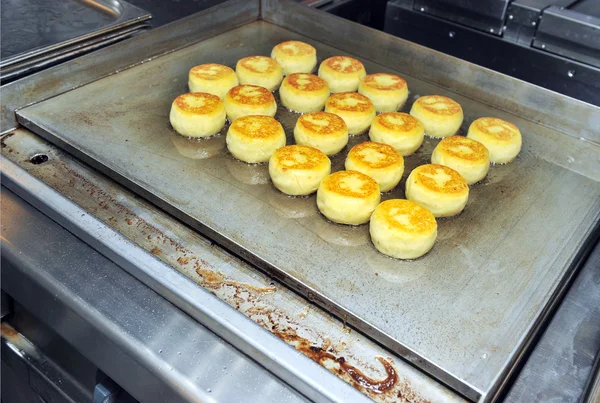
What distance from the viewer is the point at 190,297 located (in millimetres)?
1383

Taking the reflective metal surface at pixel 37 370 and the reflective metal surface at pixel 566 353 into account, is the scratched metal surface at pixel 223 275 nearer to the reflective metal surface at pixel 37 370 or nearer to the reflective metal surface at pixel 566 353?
the reflective metal surface at pixel 566 353

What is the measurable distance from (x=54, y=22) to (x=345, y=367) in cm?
211

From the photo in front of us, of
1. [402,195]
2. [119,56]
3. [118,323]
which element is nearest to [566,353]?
[402,195]

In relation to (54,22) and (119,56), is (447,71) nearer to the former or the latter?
(119,56)

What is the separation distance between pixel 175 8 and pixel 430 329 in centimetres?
208

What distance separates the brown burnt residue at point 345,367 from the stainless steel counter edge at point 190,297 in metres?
0.07

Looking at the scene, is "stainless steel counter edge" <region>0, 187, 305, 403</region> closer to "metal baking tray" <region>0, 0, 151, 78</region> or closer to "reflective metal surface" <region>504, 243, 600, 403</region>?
"reflective metal surface" <region>504, 243, 600, 403</region>

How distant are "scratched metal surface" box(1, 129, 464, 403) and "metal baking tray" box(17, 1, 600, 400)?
0.11ft

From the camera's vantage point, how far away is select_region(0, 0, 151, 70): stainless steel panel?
2322 mm

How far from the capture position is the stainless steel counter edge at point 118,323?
1.31 m

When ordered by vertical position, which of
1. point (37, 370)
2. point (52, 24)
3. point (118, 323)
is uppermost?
point (52, 24)

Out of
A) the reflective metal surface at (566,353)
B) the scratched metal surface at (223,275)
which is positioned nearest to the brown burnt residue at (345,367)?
the scratched metal surface at (223,275)

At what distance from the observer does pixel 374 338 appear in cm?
139

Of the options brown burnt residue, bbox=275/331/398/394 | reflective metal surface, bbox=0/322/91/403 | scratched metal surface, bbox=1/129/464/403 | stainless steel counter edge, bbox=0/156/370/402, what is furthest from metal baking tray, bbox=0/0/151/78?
brown burnt residue, bbox=275/331/398/394
